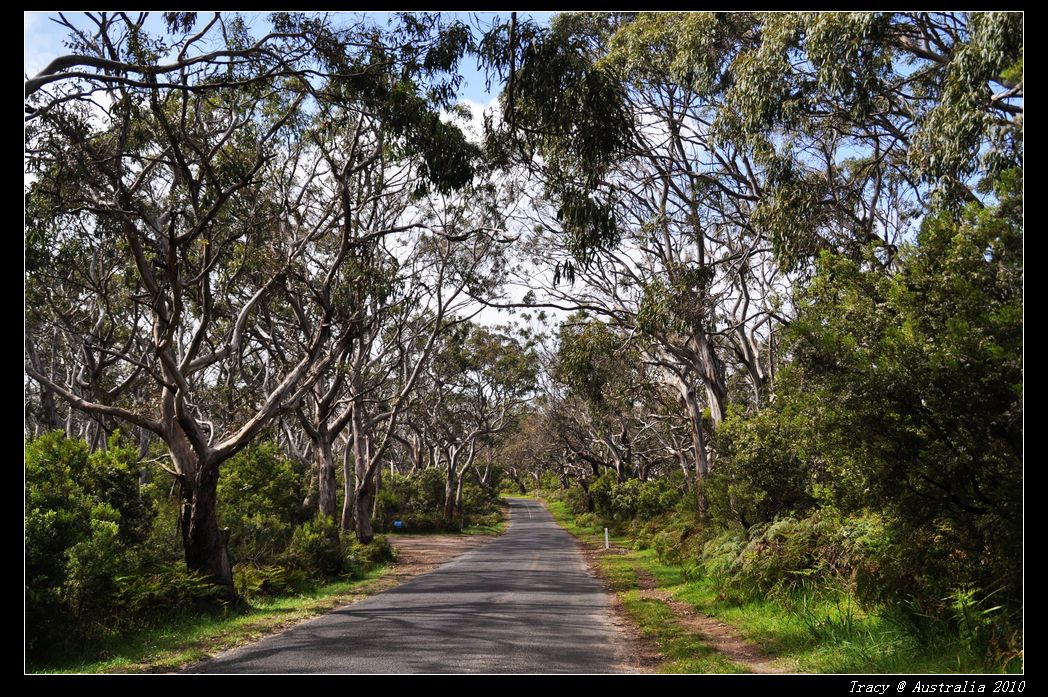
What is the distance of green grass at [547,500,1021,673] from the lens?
7121mm

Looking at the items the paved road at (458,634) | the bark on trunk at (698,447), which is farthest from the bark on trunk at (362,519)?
the bark on trunk at (698,447)

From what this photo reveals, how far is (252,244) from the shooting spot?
15039 mm

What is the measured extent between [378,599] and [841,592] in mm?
8239

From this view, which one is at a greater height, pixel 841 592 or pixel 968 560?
pixel 968 560

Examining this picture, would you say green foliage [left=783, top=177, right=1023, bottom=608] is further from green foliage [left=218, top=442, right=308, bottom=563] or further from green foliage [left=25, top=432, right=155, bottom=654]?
green foliage [left=218, top=442, right=308, bottom=563]

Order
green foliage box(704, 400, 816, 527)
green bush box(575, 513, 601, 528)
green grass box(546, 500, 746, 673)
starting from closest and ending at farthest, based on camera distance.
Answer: green grass box(546, 500, 746, 673)
green foliage box(704, 400, 816, 527)
green bush box(575, 513, 601, 528)

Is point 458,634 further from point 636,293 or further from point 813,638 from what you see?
point 636,293

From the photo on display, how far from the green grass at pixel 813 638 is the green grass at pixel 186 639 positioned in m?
5.19

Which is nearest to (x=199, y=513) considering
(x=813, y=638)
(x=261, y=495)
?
(x=813, y=638)

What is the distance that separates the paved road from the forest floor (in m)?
0.36

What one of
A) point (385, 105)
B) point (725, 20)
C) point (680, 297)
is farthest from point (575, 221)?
point (680, 297)

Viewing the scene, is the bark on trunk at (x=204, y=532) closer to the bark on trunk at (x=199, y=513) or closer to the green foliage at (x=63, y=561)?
the bark on trunk at (x=199, y=513)

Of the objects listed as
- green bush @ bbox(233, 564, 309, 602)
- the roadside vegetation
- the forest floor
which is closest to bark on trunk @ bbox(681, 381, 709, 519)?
the roadside vegetation

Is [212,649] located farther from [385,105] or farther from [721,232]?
[721,232]
